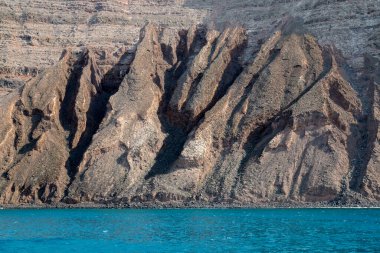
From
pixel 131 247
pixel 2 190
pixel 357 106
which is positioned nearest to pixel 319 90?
pixel 357 106

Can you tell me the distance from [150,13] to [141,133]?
35523mm

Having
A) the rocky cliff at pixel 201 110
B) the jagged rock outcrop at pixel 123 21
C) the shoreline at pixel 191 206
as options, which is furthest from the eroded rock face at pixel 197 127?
the jagged rock outcrop at pixel 123 21

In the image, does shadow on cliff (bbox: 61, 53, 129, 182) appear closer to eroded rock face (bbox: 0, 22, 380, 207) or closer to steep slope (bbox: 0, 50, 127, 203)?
steep slope (bbox: 0, 50, 127, 203)

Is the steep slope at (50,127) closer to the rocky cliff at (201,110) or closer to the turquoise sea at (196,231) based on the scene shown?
the rocky cliff at (201,110)

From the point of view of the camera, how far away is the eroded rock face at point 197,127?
285 ft

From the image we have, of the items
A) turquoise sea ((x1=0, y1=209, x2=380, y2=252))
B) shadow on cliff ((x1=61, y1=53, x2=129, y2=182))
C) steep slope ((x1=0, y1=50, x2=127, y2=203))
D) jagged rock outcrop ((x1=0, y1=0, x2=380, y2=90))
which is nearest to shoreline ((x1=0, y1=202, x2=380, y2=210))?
steep slope ((x1=0, y1=50, x2=127, y2=203))

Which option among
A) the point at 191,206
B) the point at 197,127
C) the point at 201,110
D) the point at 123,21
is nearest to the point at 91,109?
the point at 201,110

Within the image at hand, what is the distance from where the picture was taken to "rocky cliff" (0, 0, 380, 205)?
87.6m

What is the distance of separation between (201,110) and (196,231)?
153 ft

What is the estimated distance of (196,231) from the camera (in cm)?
5591

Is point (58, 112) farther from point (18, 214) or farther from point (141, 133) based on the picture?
point (18, 214)

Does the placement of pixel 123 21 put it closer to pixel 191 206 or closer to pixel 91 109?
pixel 91 109

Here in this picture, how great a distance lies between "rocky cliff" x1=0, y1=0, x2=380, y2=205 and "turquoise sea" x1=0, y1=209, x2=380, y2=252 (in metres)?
8.84

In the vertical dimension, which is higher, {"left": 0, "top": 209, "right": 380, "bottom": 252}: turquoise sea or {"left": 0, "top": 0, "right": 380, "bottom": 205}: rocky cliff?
{"left": 0, "top": 0, "right": 380, "bottom": 205}: rocky cliff
